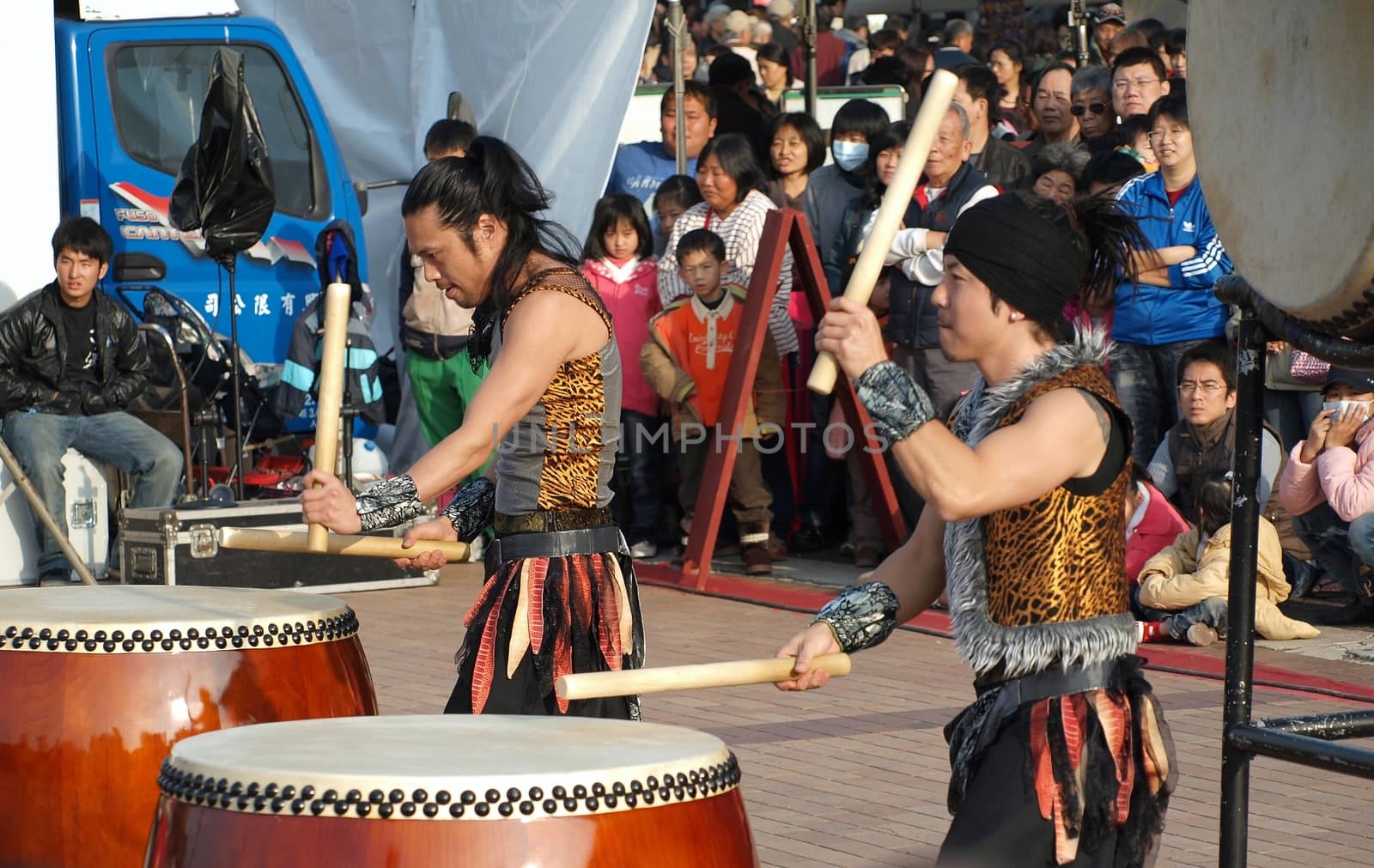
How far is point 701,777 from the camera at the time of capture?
2.55 meters

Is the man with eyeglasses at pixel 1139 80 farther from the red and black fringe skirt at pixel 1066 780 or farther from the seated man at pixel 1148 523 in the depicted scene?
the red and black fringe skirt at pixel 1066 780

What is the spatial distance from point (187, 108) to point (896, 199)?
7394mm

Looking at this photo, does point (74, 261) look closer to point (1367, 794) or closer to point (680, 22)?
point (680, 22)

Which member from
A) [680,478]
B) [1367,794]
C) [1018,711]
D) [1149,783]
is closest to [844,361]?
[1018,711]

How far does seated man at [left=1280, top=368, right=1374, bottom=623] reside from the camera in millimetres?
6348

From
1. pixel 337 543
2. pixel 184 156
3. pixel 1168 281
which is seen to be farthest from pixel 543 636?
pixel 184 156

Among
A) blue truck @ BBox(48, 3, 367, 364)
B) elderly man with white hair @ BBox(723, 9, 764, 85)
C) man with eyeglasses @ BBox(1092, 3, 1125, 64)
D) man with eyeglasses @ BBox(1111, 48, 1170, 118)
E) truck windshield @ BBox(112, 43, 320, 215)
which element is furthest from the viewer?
elderly man with white hair @ BBox(723, 9, 764, 85)

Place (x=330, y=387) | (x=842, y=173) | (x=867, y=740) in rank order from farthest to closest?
1. (x=842, y=173)
2. (x=867, y=740)
3. (x=330, y=387)

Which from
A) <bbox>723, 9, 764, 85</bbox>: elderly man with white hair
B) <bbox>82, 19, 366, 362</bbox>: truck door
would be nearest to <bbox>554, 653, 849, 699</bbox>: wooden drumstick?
<bbox>82, 19, 366, 362</bbox>: truck door

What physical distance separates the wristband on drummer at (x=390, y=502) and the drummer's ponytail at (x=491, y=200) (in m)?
0.41

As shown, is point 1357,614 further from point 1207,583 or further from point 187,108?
point 187,108

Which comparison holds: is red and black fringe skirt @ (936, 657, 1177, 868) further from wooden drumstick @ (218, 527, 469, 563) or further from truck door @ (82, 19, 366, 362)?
truck door @ (82, 19, 366, 362)

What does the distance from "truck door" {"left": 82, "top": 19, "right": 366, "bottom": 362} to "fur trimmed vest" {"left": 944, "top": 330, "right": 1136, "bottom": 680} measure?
6795 millimetres

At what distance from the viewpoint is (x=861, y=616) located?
300 centimetres
